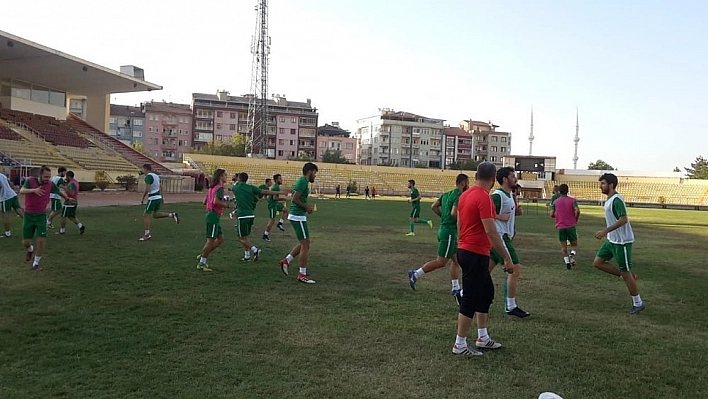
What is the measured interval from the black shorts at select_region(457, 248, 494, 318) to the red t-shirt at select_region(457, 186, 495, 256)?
0.24 ft

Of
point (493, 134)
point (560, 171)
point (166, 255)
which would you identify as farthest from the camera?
point (493, 134)

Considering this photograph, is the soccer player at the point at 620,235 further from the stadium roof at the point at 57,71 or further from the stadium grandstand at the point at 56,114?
the stadium roof at the point at 57,71

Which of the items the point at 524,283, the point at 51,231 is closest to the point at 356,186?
the point at 51,231

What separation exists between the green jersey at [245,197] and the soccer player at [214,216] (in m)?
0.33

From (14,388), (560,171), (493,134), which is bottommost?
(14,388)

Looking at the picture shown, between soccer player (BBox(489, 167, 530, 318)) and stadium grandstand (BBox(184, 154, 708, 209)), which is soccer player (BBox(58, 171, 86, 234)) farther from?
stadium grandstand (BBox(184, 154, 708, 209))

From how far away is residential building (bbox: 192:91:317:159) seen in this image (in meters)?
100

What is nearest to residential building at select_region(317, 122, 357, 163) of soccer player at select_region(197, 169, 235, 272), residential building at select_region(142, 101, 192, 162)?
residential building at select_region(142, 101, 192, 162)

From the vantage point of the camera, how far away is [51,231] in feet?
50.5

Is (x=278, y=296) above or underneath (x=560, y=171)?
underneath

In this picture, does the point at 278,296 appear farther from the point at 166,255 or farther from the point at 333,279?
the point at 166,255

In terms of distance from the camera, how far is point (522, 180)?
71.3 meters

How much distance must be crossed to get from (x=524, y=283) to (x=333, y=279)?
3426 mm

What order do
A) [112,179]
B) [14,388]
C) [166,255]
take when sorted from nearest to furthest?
1. [14,388]
2. [166,255]
3. [112,179]
